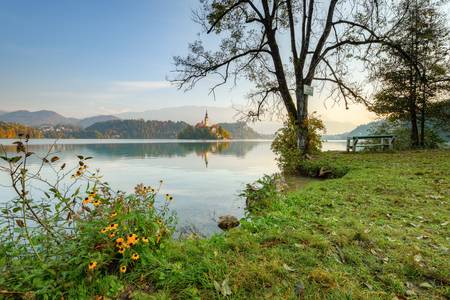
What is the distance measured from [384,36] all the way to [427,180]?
300 inches

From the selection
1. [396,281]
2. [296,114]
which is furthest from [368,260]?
[296,114]

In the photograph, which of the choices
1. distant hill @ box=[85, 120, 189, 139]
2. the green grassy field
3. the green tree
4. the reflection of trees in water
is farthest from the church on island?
the green grassy field

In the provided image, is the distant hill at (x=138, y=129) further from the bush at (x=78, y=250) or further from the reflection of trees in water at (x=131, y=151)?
the bush at (x=78, y=250)

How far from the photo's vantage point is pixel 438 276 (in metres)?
2.35

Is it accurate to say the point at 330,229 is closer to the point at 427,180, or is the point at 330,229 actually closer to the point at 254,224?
the point at 254,224

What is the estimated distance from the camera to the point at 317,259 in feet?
8.37

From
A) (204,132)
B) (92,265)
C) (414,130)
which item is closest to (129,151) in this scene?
(414,130)

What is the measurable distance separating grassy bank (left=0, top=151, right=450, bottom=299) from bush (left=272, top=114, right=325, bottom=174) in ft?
21.0

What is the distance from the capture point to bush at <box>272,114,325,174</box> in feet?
35.2

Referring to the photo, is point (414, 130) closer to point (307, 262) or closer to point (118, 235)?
point (307, 262)

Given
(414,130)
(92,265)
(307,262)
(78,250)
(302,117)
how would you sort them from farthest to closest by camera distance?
(414,130) → (302,117) → (307,262) → (78,250) → (92,265)

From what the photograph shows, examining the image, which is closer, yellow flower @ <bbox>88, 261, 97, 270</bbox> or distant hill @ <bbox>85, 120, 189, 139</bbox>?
yellow flower @ <bbox>88, 261, 97, 270</bbox>

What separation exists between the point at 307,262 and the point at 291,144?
31.4 feet

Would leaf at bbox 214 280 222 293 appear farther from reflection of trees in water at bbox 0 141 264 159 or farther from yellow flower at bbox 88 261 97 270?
reflection of trees in water at bbox 0 141 264 159
